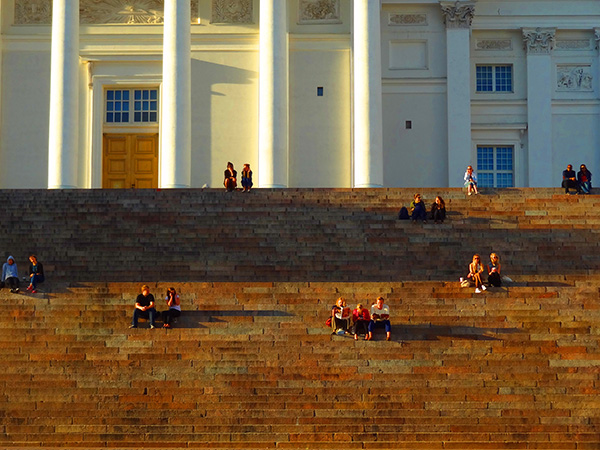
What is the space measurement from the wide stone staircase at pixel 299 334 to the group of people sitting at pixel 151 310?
14.3 inches

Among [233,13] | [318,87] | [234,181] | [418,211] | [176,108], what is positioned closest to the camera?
[418,211]

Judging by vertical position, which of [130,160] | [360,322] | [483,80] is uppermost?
[483,80]

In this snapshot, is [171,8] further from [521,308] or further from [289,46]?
[521,308]

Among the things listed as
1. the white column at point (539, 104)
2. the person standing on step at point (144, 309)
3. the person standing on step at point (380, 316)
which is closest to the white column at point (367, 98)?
the white column at point (539, 104)

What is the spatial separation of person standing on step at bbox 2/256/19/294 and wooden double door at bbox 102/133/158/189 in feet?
49.2

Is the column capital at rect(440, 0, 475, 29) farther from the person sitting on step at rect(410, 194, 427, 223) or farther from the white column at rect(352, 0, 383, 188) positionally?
the person sitting on step at rect(410, 194, 427, 223)

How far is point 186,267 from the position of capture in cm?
2962

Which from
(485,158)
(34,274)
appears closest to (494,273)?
(34,274)

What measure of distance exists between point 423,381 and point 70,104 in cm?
1945

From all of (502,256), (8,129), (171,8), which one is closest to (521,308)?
(502,256)

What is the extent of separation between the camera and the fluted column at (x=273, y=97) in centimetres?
3844

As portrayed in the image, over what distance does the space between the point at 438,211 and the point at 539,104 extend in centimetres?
1509

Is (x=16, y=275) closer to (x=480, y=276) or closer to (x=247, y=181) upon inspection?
(x=247, y=181)

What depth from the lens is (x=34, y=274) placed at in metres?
27.6
